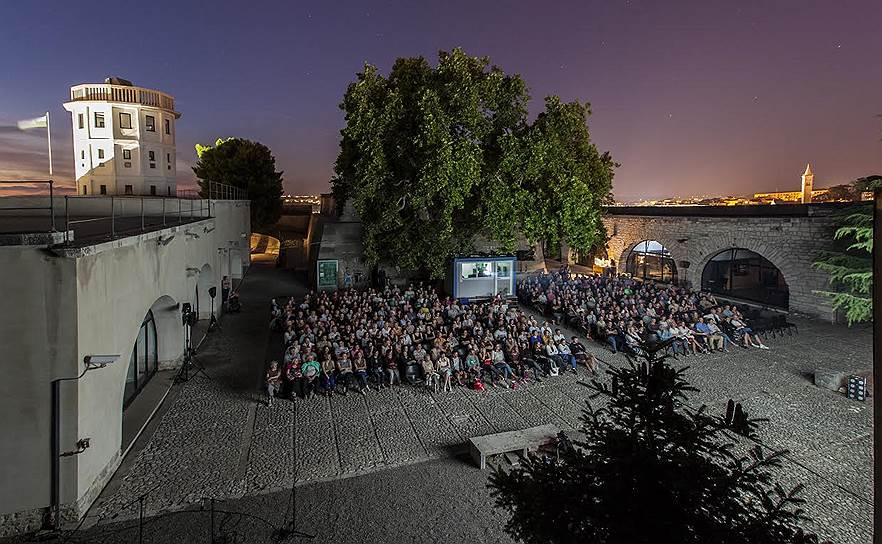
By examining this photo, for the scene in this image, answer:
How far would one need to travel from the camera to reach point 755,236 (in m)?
21.5

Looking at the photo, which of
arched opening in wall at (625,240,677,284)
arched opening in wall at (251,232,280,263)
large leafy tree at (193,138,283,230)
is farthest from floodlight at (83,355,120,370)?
arched opening in wall at (251,232,280,263)

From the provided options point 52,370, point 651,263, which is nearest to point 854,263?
point 651,263

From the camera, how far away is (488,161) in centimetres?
2081

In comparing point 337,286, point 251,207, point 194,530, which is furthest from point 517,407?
point 251,207

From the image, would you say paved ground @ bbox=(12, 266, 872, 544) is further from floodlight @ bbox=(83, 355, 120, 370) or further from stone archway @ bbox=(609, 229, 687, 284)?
stone archway @ bbox=(609, 229, 687, 284)

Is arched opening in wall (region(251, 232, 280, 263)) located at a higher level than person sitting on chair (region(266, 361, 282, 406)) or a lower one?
higher

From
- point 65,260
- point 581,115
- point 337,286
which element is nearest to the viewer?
point 65,260

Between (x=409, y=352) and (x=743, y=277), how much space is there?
19986 millimetres

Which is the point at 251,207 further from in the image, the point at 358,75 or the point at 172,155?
the point at 358,75

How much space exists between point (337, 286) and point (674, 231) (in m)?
18.4

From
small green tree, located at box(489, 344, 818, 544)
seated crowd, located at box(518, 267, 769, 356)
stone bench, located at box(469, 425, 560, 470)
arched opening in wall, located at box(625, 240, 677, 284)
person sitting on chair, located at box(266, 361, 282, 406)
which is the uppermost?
arched opening in wall, located at box(625, 240, 677, 284)

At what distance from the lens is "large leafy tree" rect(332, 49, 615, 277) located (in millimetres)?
18641

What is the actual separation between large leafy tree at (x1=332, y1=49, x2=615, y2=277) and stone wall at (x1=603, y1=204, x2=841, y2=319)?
7.38 metres

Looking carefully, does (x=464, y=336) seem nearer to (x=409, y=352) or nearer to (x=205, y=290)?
(x=409, y=352)
